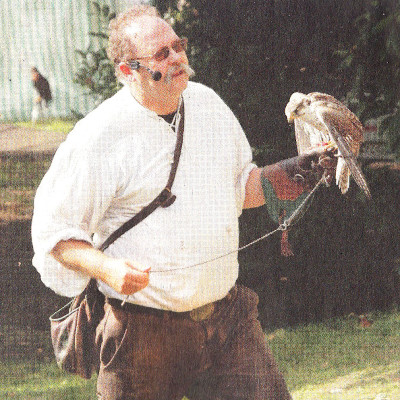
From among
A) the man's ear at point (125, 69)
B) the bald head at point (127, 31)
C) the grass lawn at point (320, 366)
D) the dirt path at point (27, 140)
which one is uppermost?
the bald head at point (127, 31)

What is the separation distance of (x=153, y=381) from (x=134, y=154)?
67cm

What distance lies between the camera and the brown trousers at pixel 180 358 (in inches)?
90.7

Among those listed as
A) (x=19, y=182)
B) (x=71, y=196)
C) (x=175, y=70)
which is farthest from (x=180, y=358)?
(x=19, y=182)

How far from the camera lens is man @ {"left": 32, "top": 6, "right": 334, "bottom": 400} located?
222cm

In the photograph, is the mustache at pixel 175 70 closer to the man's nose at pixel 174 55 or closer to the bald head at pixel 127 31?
the man's nose at pixel 174 55

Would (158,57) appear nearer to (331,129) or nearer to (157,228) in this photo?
(157,228)

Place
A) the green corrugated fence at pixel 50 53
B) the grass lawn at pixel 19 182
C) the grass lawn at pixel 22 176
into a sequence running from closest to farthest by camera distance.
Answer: the green corrugated fence at pixel 50 53 → the grass lawn at pixel 22 176 → the grass lawn at pixel 19 182

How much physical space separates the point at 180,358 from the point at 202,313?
0.48 ft

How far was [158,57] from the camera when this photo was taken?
89.7 inches

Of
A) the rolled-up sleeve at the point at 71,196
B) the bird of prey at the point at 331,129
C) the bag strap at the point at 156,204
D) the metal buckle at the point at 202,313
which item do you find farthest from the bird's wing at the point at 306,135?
the rolled-up sleeve at the point at 71,196

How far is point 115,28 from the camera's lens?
2373 mm

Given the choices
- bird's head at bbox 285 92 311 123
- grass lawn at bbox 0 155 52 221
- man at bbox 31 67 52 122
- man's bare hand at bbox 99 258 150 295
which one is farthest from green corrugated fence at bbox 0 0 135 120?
man's bare hand at bbox 99 258 150 295

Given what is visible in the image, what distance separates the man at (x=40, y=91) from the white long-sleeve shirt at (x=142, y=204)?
1397 mm

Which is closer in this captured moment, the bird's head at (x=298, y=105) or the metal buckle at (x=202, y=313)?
the metal buckle at (x=202, y=313)
